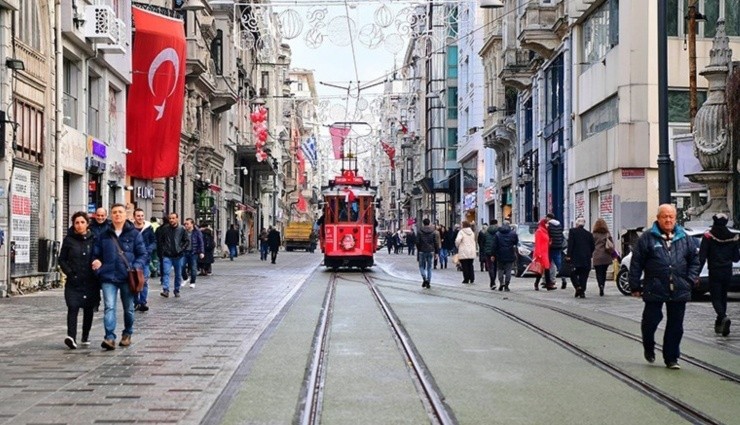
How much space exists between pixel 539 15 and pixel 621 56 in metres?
9.67

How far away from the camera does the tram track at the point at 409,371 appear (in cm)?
831

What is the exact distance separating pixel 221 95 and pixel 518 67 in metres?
15.8

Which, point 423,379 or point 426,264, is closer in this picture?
point 423,379

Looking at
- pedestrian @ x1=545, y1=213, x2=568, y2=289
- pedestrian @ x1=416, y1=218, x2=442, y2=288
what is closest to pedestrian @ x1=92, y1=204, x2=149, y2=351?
pedestrian @ x1=416, y1=218, x2=442, y2=288

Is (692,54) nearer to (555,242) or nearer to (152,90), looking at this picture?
(555,242)

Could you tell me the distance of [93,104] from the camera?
3216 centimetres

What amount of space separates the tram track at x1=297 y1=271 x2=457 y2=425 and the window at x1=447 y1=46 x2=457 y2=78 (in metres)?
65.1

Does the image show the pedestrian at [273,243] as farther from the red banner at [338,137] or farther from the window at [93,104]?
the window at [93,104]

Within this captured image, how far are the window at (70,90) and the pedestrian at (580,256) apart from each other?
1342 centimetres

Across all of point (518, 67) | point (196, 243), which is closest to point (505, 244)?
point (196, 243)

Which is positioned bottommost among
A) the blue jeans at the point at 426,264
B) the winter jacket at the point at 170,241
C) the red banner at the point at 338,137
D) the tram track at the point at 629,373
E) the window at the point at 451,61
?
the tram track at the point at 629,373

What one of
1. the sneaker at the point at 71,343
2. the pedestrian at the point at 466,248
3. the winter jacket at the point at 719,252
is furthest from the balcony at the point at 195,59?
the sneaker at the point at 71,343

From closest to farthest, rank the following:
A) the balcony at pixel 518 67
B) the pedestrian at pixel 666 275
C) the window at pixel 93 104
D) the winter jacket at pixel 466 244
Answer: the pedestrian at pixel 666 275, the winter jacket at pixel 466 244, the window at pixel 93 104, the balcony at pixel 518 67

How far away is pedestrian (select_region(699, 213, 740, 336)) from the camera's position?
1480cm
